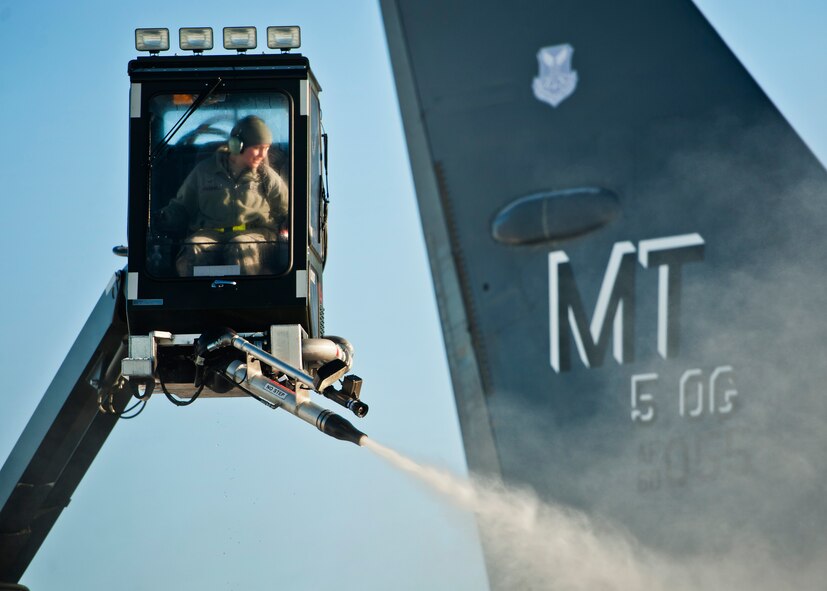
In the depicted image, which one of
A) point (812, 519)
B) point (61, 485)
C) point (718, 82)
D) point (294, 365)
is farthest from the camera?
point (61, 485)

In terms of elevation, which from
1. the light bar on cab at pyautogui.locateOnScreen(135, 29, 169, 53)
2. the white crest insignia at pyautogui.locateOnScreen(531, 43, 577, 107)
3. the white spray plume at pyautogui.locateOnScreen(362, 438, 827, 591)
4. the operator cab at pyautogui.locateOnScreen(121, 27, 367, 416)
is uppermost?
the light bar on cab at pyautogui.locateOnScreen(135, 29, 169, 53)

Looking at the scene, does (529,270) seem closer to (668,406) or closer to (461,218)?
(461,218)

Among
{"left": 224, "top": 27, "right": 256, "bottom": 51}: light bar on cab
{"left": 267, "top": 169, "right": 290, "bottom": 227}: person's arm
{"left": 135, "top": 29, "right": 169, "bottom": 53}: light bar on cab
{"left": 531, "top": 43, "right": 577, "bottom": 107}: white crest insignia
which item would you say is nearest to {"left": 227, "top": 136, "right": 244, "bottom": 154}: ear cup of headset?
{"left": 267, "top": 169, "right": 290, "bottom": 227}: person's arm

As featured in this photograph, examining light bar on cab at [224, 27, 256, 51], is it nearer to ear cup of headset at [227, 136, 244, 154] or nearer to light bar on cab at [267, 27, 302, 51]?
light bar on cab at [267, 27, 302, 51]

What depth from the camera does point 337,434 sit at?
31.3 feet

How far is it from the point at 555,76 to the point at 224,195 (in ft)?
8.16

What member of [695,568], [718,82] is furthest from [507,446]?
[718,82]

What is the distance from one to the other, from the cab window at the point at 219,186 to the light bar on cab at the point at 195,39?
1.10ft

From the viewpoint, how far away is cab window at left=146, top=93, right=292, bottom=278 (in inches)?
412

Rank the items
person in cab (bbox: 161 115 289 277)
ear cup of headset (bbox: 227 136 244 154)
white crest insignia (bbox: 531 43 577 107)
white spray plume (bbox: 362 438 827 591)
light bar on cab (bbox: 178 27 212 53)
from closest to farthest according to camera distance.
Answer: white spray plume (bbox: 362 438 827 591), white crest insignia (bbox: 531 43 577 107), person in cab (bbox: 161 115 289 277), ear cup of headset (bbox: 227 136 244 154), light bar on cab (bbox: 178 27 212 53)

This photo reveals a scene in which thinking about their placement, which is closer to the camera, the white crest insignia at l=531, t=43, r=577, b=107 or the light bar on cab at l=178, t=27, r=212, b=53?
the white crest insignia at l=531, t=43, r=577, b=107

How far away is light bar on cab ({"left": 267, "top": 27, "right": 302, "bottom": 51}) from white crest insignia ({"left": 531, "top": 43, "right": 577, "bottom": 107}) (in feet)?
7.08

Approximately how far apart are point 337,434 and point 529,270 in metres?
1.57

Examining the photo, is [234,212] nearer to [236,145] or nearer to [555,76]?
[236,145]
